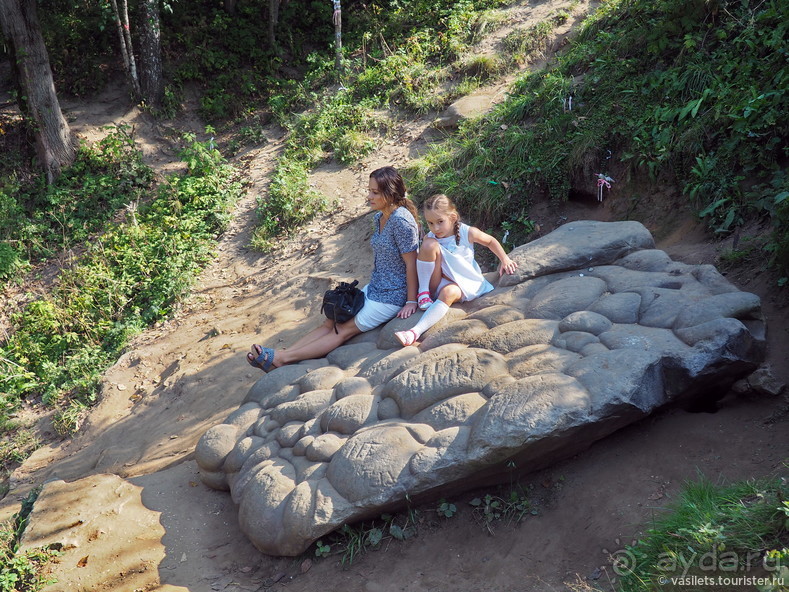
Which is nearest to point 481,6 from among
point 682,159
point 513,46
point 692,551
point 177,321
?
point 513,46

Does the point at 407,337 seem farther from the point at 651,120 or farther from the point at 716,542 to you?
the point at 651,120

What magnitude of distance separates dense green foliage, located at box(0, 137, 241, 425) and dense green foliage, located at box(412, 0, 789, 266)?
314 cm

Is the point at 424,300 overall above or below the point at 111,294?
above

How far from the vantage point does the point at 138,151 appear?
11.0 metres

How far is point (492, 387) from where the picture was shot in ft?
14.4

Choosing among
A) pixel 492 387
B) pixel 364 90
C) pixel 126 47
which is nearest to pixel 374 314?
pixel 492 387

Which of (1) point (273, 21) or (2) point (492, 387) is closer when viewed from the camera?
(2) point (492, 387)

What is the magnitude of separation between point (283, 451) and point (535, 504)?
1755mm

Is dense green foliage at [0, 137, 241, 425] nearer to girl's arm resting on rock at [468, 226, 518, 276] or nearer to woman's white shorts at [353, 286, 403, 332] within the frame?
woman's white shorts at [353, 286, 403, 332]

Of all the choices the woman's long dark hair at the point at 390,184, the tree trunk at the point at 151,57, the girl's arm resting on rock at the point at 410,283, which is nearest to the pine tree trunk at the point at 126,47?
the tree trunk at the point at 151,57

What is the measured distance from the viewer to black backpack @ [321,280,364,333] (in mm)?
5543

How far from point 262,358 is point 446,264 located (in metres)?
1.69

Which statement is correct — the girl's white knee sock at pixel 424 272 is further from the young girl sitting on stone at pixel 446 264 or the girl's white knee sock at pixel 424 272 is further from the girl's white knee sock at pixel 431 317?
the girl's white knee sock at pixel 431 317

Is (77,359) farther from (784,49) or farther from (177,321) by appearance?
(784,49)
